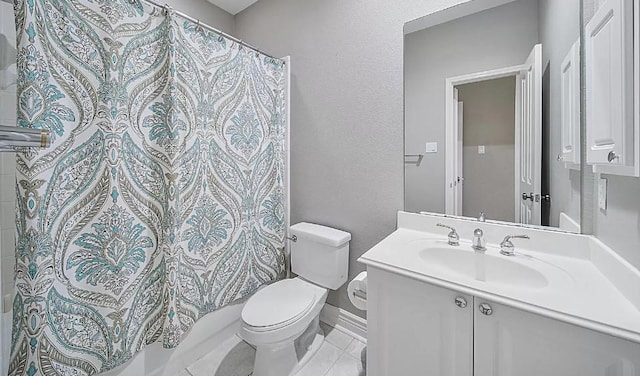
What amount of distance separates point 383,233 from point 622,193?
981mm

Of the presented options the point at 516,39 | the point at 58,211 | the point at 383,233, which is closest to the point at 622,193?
the point at 516,39

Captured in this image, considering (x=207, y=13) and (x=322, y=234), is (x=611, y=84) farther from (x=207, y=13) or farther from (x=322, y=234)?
(x=207, y=13)

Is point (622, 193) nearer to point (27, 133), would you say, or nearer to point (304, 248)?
point (304, 248)

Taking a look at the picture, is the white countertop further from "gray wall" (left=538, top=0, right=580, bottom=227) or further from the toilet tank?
the toilet tank

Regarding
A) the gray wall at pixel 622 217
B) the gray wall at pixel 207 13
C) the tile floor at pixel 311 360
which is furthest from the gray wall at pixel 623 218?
the gray wall at pixel 207 13

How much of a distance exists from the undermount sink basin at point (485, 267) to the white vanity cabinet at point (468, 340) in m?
0.27

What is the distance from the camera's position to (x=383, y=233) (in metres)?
1.56

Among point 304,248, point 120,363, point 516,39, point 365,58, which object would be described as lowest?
point 120,363

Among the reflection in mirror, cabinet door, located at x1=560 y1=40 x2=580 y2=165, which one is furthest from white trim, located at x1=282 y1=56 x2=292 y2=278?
cabinet door, located at x1=560 y1=40 x2=580 y2=165

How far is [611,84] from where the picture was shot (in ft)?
2.24

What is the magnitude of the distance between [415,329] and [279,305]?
730mm

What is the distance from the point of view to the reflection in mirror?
1.08 m

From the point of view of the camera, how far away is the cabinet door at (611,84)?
2.02ft

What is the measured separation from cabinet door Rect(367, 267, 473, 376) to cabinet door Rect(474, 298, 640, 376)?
0.16 feet
